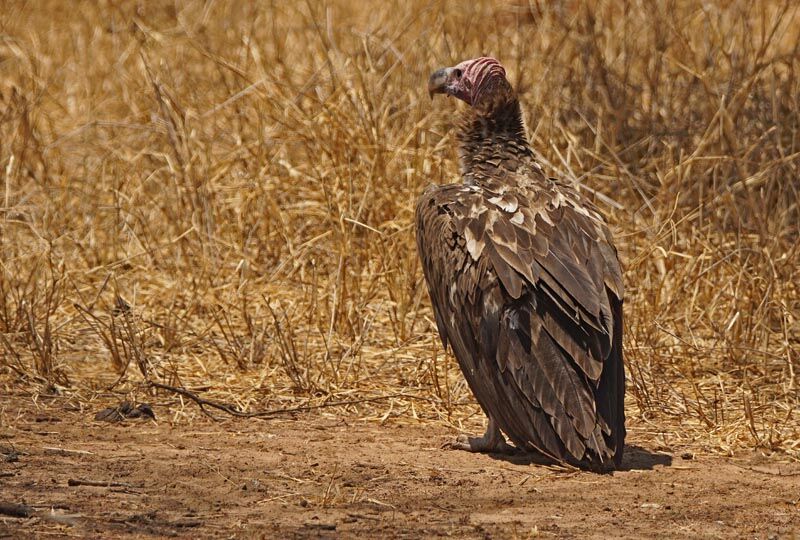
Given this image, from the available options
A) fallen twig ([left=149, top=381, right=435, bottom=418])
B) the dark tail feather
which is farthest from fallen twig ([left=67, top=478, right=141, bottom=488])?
the dark tail feather

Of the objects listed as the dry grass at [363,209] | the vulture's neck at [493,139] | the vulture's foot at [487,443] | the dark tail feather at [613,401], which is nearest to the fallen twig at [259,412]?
the dry grass at [363,209]

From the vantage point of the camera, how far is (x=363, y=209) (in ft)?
22.7

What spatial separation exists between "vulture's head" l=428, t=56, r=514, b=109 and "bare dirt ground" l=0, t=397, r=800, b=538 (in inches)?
53.0

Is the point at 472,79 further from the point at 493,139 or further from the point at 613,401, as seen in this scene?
the point at 613,401

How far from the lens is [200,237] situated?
23.2 ft

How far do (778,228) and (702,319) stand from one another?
0.83 metres

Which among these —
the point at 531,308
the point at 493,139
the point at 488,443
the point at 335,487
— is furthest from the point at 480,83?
the point at 335,487

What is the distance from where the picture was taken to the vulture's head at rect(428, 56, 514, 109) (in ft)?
18.1

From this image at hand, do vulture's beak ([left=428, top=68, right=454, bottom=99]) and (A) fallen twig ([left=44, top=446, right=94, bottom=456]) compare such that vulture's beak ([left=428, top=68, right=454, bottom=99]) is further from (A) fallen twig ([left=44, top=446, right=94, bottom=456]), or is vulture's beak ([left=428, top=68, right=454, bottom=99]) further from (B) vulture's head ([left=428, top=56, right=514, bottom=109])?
(A) fallen twig ([left=44, top=446, right=94, bottom=456])

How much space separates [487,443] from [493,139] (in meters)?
1.24

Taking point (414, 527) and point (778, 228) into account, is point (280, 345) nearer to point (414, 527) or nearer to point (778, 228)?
point (414, 527)

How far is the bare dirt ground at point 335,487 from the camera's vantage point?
4074 mm

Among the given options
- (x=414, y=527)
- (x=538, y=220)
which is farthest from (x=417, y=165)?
(x=414, y=527)

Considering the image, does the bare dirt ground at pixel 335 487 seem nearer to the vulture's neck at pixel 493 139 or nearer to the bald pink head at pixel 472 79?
the vulture's neck at pixel 493 139
